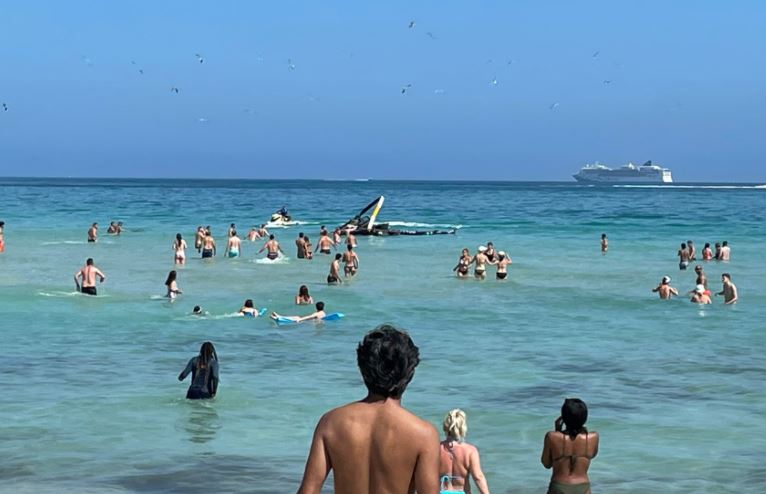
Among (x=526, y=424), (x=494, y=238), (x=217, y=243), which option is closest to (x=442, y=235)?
(x=494, y=238)

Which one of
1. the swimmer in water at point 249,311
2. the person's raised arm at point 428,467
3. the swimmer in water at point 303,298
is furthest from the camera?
the swimmer in water at point 303,298

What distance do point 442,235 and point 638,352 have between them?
45021mm

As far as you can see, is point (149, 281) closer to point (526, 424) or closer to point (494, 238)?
point (526, 424)

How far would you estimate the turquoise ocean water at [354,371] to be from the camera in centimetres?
1327

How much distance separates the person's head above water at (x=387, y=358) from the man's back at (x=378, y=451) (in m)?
0.10

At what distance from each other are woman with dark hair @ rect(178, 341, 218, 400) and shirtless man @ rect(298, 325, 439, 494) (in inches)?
482

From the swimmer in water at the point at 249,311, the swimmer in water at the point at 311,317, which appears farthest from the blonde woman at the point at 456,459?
the swimmer in water at the point at 249,311

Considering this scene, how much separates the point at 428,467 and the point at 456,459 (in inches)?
173

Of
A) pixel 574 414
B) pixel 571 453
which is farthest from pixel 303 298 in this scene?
pixel 574 414

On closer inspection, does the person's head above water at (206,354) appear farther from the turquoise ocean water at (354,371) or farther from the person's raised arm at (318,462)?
the person's raised arm at (318,462)

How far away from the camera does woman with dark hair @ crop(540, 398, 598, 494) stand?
8516 millimetres

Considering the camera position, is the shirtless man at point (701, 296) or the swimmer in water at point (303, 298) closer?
the swimmer in water at point (303, 298)

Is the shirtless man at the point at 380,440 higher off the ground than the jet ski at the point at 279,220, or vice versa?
the shirtless man at the point at 380,440

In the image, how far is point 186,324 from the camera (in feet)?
84.4
